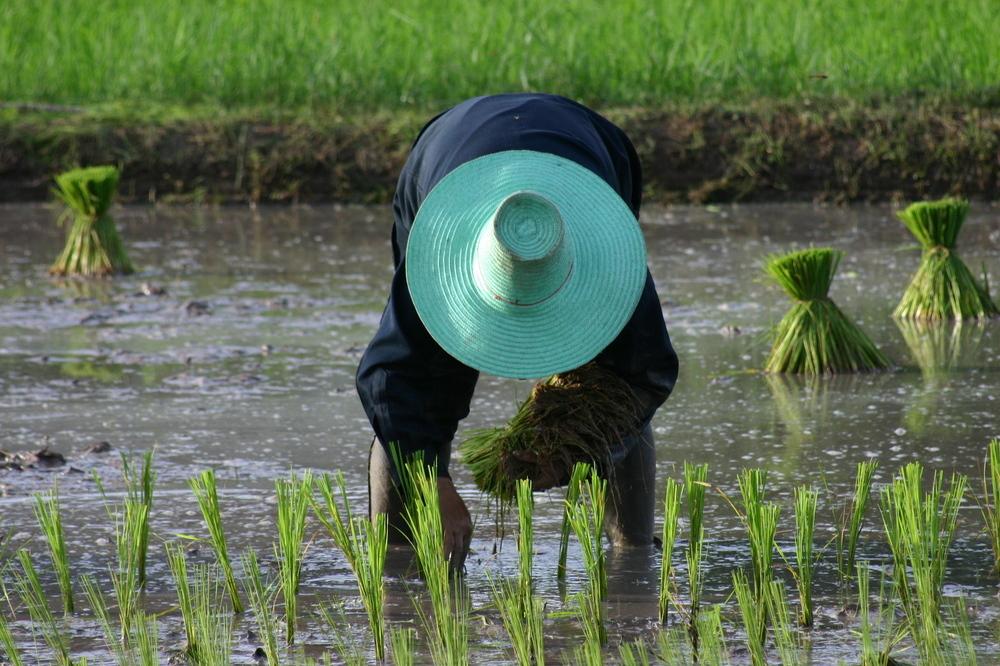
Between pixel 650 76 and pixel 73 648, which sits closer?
pixel 73 648

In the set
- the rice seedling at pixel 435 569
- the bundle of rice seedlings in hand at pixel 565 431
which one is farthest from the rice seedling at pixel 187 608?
the bundle of rice seedlings in hand at pixel 565 431

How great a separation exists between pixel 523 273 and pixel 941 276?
3895 millimetres

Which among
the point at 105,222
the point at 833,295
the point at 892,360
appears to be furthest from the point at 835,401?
the point at 105,222

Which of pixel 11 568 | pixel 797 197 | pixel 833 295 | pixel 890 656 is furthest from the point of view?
pixel 797 197

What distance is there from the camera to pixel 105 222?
823cm

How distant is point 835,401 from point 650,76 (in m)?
5.44

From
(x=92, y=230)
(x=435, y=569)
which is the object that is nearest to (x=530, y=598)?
(x=435, y=569)

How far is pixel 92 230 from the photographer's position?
8.16m

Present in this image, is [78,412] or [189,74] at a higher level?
[189,74]

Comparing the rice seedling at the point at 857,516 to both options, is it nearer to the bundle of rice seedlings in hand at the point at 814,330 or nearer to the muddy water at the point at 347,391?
the muddy water at the point at 347,391

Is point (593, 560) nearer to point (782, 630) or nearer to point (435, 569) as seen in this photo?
point (435, 569)

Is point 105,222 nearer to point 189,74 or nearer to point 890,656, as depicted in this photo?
point 189,74

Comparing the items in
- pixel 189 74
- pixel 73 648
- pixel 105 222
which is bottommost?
pixel 73 648

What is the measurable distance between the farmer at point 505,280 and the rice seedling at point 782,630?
546 millimetres
